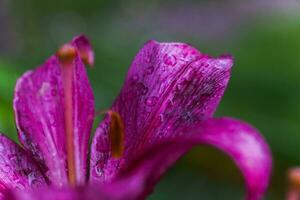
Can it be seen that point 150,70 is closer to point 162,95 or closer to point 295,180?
Answer: point 162,95

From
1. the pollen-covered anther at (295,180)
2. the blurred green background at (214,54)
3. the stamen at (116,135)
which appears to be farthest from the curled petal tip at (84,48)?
the blurred green background at (214,54)

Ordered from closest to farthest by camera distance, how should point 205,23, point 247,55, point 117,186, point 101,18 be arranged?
point 117,186, point 247,55, point 101,18, point 205,23

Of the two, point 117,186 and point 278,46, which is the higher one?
point 117,186

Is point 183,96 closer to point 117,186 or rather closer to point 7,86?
point 117,186

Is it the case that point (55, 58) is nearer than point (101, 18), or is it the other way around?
point (55, 58)

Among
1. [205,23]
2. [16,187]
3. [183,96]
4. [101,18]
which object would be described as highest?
[183,96]

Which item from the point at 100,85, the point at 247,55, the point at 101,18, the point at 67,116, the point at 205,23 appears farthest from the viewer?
the point at 205,23

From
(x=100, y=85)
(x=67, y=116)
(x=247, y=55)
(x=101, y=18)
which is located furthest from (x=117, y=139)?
(x=101, y=18)
